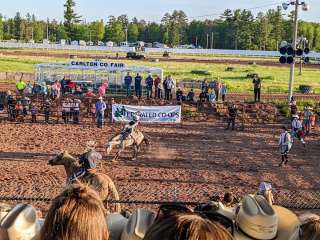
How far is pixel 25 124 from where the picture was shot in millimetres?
25688

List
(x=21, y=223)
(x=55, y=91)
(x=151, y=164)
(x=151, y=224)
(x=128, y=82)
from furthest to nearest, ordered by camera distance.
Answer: (x=128, y=82)
(x=55, y=91)
(x=151, y=164)
(x=21, y=223)
(x=151, y=224)

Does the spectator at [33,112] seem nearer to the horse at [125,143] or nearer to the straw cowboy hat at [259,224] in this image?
the horse at [125,143]

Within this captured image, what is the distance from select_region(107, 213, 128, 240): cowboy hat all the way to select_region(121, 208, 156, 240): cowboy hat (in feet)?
0.87

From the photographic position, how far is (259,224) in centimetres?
359

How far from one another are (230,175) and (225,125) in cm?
1056

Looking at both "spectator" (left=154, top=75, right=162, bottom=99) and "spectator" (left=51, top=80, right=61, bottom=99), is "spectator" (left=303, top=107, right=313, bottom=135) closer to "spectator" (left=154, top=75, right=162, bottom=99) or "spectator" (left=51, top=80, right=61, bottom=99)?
"spectator" (left=154, top=75, right=162, bottom=99)

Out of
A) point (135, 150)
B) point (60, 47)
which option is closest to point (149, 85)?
point (135, 150)

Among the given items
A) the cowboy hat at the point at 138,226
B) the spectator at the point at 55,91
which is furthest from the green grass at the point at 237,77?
the cowboy hat at the point at 138,226

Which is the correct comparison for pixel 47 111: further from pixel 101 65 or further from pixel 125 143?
pixel 101 65

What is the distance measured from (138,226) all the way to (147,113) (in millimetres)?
22813

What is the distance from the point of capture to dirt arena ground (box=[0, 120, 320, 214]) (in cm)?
1499

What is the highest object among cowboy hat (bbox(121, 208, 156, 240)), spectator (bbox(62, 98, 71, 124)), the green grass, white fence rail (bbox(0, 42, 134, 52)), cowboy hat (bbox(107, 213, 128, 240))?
white fence rail (bbox(0, 42, 134, 52))

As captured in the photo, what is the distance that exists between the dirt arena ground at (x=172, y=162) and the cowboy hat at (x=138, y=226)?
906 centimetres

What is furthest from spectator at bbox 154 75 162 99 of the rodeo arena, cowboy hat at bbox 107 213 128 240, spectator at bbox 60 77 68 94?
cowboy hat at bbox 107 213 128 240
